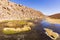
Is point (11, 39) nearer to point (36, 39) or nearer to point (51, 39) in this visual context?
point (36, 39)

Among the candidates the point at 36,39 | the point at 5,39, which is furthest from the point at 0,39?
the point at 36,39

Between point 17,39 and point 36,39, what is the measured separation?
5.16 meters

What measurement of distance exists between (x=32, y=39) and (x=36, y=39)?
3.73ft

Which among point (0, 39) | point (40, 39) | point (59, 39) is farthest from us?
point (59, 39)

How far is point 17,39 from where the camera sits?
3456 cm

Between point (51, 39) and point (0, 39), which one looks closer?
point (0, 39)

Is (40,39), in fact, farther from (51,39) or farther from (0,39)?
(0,39)

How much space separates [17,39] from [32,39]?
4.03 m

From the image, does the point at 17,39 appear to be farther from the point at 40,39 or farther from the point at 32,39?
the point at 40,39

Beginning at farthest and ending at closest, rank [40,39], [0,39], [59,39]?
[59,39]
[40,39]
[0,39]

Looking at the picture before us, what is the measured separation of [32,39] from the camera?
3553cm

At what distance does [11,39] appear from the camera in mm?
34312

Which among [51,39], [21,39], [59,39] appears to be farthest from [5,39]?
[59,39]

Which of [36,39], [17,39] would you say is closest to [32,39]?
[36,39]
